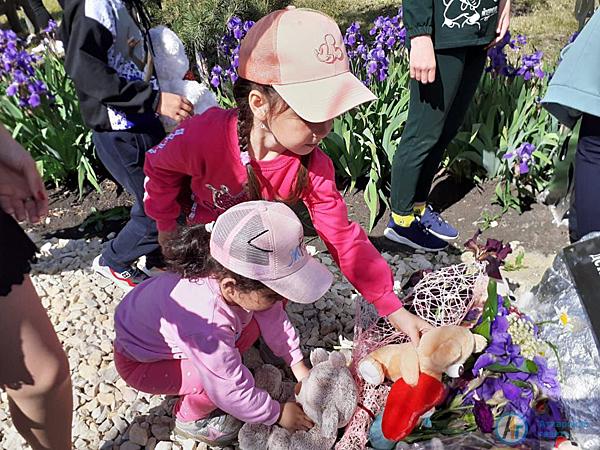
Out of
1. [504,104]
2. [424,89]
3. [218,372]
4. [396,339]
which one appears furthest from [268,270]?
[504,104]

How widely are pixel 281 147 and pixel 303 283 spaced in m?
0.44

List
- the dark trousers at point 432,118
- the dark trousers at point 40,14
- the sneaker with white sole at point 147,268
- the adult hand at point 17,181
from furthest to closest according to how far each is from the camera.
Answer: the dark trousers at point 40,14
the sneaker with white sole at point 147,268
the dark trousers at point 432,118
the adult hand at point 17,181

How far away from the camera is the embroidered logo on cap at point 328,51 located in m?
1.47

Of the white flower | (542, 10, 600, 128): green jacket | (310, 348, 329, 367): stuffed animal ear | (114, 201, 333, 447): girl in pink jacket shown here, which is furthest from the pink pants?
(542, 10, 600, 128): green jacket

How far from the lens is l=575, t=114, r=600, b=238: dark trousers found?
6.83ft

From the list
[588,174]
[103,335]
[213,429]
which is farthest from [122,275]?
[588,174]

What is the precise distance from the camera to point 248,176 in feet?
5.67

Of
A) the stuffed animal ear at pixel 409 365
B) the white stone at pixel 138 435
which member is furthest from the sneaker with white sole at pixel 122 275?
the stuffed animal ear at pixel 409 365

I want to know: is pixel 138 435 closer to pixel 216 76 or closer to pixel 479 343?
pixel 479 343

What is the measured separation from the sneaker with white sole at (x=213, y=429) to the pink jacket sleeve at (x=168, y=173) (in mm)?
629

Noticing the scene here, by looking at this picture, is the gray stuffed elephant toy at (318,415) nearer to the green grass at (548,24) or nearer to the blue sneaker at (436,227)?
the blue sneaker at (436,227)

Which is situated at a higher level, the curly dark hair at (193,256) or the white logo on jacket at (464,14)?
the white logo on jacket at (464,14)

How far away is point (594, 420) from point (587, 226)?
798 millimetres

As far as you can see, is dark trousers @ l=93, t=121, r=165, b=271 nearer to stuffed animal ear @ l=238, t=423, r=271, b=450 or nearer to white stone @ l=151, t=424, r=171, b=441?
white stone @ l=151, t=424, r=171, b=441
